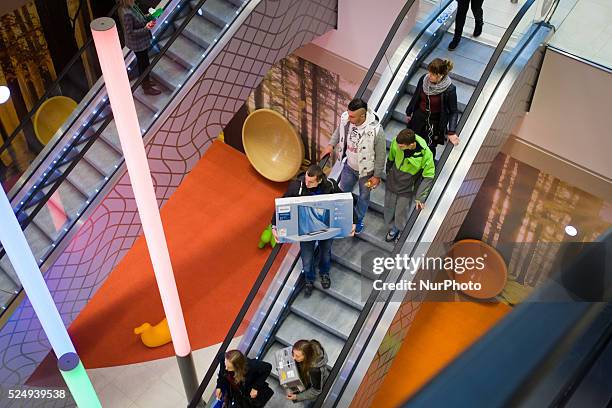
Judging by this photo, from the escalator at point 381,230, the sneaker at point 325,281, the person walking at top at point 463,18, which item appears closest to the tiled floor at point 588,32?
the escalator at point 381,230

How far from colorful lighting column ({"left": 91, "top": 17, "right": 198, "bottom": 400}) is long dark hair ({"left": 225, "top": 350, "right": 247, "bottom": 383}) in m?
1.22

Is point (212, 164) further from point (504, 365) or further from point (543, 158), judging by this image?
point (504, 365)

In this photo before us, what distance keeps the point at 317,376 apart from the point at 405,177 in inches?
82.9

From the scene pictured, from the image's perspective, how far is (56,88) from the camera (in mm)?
10773

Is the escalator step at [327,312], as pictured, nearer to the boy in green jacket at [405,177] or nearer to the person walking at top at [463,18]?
the boy in green jacket at [405,177]

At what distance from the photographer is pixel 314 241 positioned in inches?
292

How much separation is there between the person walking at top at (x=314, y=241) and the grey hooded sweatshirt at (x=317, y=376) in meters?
1.06

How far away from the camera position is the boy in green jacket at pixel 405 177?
6.87m

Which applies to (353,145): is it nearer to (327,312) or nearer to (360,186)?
(360,186)

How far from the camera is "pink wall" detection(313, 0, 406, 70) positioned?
9.80 m

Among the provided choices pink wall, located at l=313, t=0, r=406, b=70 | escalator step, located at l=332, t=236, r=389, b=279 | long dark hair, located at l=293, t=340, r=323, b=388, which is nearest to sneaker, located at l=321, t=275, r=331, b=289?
escalator step, located at l=332, t=236, r=389, b=279

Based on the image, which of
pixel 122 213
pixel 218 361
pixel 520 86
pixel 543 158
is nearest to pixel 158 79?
pixel 122 213

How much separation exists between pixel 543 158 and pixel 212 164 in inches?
270

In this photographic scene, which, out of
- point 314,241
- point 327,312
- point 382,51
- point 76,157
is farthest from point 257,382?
point 76,157
